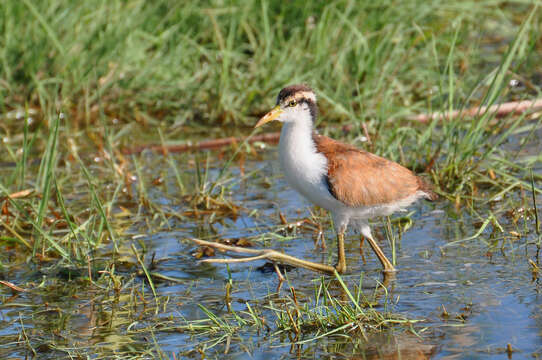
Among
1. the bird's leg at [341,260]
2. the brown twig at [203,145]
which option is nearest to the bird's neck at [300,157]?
the bird's leg at [341,260]

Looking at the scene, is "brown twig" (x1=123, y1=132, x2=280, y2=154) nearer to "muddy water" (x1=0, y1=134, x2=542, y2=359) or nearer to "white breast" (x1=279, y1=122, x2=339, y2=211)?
"muddy water" (x1=0, y1=134, x2=542, y2=359)

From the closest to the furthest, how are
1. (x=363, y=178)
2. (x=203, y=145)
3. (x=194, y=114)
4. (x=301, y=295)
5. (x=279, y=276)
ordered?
1. (x=301, y=295)
2. (x=279, y=276)
3. (x=363, y=178)
4. (x=203, y=145)
5. (x=194, y=114)

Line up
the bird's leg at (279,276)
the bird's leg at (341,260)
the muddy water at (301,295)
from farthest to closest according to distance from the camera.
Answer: the bird's leg at (341,260) → the bird's leg at (279,276) → the muddy water at (301,295)

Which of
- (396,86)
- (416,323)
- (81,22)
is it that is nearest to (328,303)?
(416,323)

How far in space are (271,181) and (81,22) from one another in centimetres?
290

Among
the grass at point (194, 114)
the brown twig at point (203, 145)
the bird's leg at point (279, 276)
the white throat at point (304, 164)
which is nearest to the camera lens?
the bird's leg at point (279, 276)

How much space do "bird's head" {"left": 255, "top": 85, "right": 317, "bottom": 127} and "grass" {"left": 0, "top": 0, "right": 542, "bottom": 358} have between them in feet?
2.78

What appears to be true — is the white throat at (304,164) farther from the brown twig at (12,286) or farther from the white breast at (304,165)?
the brown twig at (12,286)

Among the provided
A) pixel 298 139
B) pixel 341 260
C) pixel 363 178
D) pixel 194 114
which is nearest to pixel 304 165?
pixel 298 139

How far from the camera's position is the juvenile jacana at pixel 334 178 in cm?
547

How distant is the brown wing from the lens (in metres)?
5.47

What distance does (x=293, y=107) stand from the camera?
5.68 metres

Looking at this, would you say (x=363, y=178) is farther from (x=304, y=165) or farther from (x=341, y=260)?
(x=341, y=260)

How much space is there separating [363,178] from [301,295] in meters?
0.84
